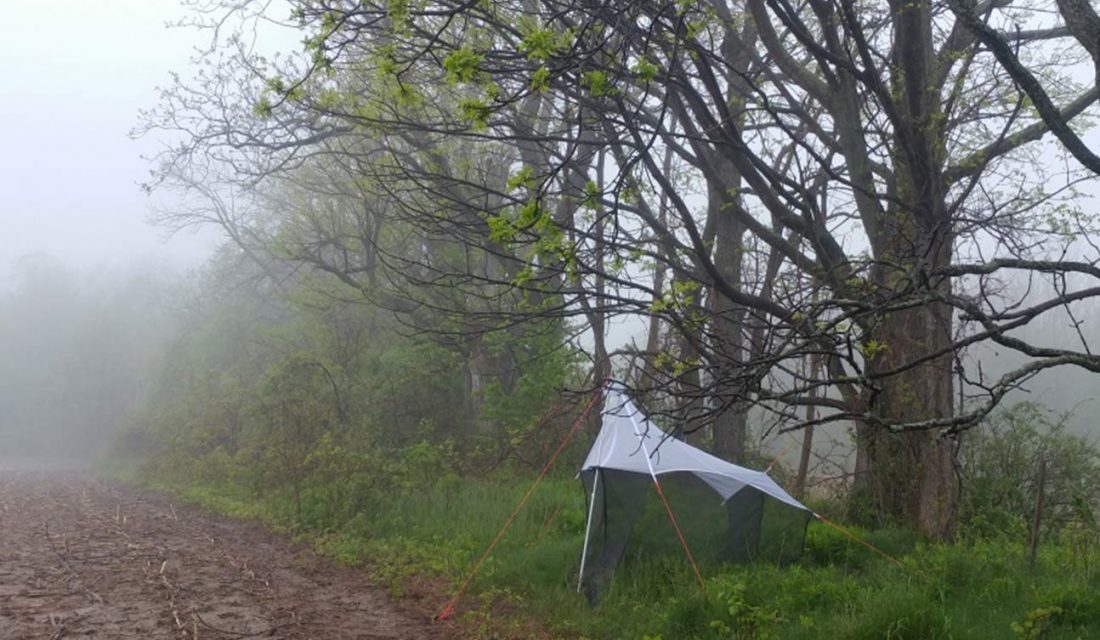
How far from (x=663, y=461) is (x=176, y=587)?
16.8 ft

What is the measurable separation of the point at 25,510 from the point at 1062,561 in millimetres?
16087

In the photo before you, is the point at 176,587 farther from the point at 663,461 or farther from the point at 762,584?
the point at 762,584

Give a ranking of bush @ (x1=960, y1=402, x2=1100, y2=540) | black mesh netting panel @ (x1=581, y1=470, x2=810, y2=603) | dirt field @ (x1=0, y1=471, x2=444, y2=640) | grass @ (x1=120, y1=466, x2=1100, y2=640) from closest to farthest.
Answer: grass @ (x1=120, y1=466, x2=1100, y2=640)
dirt field @ (x1=0, y1=471, x2=444, y2=640)
black mesh netting panel @ (x1=581, y1=470, x2=810, y2=603)
bush @ (x1=960, y1=402, x2=1100, y2=540)

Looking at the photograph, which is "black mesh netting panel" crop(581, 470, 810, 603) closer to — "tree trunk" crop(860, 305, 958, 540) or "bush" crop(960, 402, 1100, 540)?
"tree trunk" crop(860, 305, 958, 540)

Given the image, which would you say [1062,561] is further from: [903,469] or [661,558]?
[661,558]

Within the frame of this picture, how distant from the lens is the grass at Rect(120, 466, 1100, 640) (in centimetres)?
733

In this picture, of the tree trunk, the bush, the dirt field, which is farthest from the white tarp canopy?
the bush

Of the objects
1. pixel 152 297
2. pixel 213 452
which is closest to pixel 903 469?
pixel 213 452

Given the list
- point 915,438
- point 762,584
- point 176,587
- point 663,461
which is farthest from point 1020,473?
point 176,587

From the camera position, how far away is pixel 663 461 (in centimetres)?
1016

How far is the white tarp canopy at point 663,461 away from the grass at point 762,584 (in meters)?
0.79

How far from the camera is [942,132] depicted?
35.1 feet

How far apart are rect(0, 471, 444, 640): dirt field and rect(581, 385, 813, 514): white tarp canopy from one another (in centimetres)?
242

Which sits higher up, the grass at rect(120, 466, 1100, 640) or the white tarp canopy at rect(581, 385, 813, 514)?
the white tarp canopy at rect(581, 385, 813, 514)
